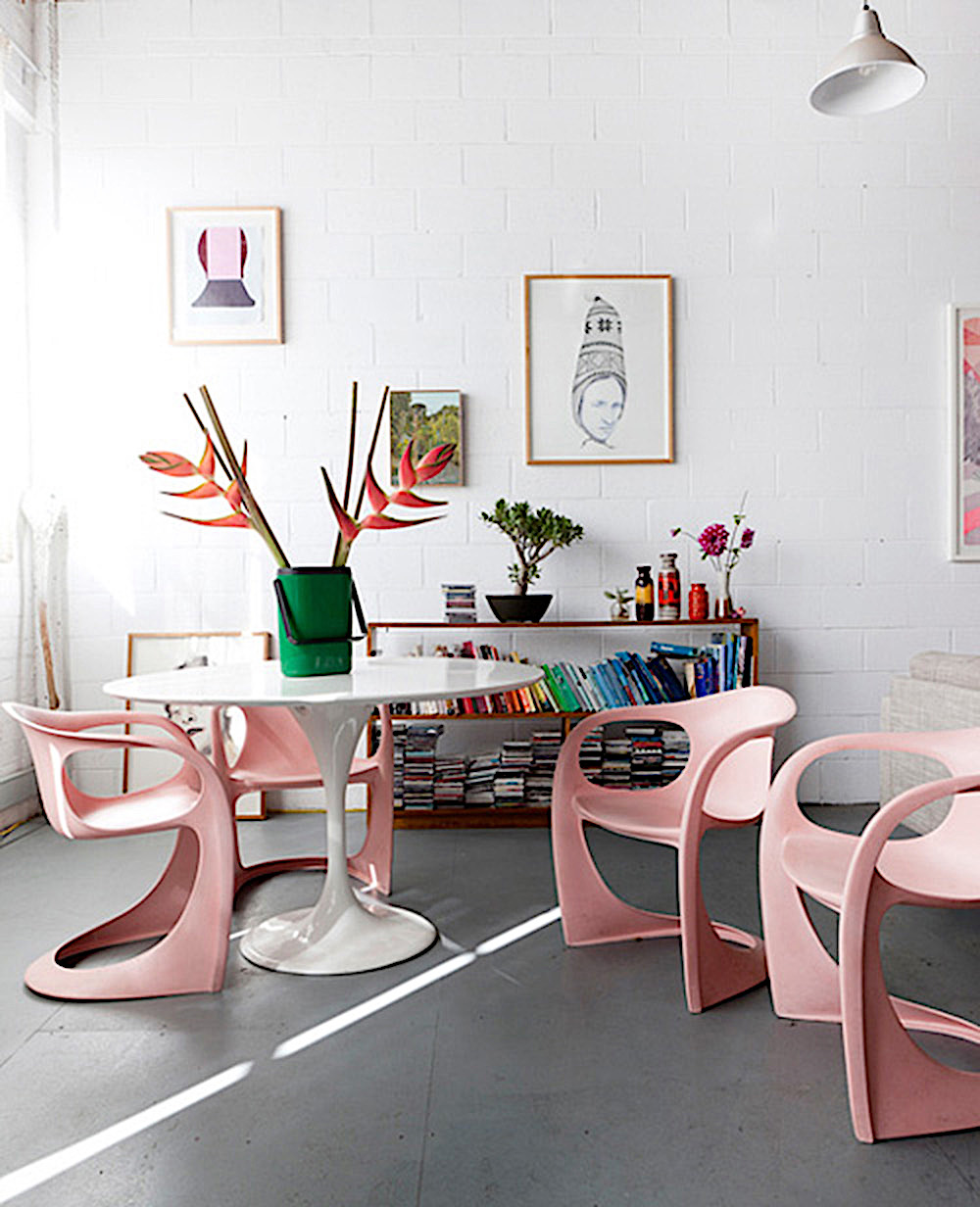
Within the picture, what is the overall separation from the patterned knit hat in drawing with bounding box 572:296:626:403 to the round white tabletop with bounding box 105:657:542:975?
1.95 meters

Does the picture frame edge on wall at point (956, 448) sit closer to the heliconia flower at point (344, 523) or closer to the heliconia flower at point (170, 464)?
the heliconia flower at point (344, 523)

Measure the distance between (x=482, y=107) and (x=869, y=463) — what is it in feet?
7.46

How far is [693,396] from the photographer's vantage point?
439cm

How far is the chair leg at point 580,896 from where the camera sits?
2684 mm

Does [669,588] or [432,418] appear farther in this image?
[432,418]

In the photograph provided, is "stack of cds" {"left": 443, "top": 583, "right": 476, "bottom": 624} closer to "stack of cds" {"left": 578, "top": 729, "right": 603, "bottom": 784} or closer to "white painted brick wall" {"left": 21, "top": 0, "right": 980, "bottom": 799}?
"white painted brick wall" {"left": 21, "top": 0, "right": 980, "bottom": 799}

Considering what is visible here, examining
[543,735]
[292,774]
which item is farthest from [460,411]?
[292,774]

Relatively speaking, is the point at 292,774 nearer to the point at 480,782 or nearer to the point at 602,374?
the point at 480,782

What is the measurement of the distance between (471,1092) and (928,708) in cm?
187

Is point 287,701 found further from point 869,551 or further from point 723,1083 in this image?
point 869,551

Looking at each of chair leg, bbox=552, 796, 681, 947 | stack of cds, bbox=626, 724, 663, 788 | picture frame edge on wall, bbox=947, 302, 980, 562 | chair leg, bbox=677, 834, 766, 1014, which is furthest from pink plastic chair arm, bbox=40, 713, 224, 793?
picture frame edge on wall, bbox=947, 302, 980, 562

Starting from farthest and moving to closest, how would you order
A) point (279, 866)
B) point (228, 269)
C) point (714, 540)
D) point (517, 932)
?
point (228, 269) → point (714, 540) → point (279, 866) → point (517, 932)

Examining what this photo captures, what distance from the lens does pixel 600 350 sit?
4363mm

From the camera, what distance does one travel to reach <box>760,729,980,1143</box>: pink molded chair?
1.72 metres
